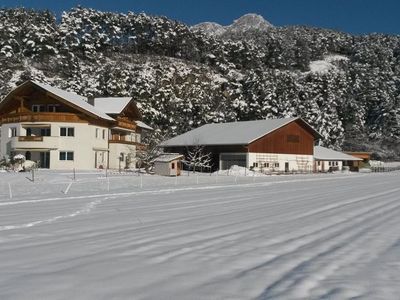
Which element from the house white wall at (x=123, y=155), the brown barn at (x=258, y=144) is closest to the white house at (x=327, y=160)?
the brown barn at (x=258, y=144)

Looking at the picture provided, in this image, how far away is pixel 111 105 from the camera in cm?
5653

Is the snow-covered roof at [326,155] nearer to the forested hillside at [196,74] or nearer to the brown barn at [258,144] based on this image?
the brown barn at [258,144]

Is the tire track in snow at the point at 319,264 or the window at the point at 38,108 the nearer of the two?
the tire track in snow at the point at 319,264

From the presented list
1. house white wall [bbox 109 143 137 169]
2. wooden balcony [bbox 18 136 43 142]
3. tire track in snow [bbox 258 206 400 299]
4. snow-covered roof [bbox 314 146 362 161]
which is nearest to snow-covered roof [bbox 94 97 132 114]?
house white wall [bbox 109 143 137 169]

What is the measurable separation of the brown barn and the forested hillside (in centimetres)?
1293

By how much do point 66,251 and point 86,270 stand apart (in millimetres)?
1790

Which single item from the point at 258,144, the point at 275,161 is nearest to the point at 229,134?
the point at 258,144

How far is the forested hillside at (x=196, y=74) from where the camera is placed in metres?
78.9

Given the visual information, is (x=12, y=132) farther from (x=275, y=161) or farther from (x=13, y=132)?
(x=275, y=161)

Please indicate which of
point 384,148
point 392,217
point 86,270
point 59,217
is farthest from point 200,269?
point 384,148

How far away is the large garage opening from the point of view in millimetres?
54688

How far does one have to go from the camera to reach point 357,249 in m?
9.25

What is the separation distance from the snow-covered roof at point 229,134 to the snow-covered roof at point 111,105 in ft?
26.8

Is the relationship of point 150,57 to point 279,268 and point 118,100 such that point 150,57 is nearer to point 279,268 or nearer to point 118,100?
point 118,100
